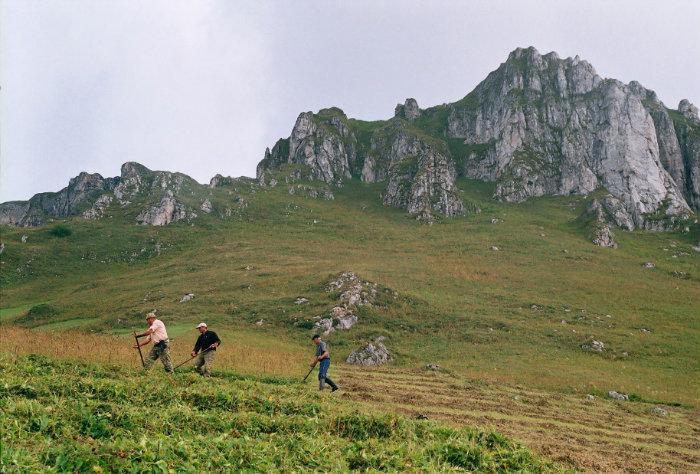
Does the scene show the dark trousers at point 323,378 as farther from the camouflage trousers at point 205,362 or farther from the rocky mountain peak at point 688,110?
the rocky mountain peak at point 688,110

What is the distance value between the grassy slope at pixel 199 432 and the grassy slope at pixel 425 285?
2223 cm

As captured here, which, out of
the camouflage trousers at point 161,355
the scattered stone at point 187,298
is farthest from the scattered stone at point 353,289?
the camouflage trousers at point 161,355

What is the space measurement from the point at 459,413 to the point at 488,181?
16678 centimetres

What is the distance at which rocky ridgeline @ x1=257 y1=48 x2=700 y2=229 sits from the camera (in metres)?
147

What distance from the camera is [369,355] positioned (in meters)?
37.8

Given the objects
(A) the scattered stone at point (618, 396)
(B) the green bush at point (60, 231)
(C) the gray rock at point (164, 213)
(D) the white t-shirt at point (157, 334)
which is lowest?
(A) the scattered stone at point (618, 396)

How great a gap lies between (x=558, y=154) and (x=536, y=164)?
11.2 metres

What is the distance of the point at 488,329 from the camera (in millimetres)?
47531

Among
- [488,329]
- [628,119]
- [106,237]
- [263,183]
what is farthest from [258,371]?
[628,119]

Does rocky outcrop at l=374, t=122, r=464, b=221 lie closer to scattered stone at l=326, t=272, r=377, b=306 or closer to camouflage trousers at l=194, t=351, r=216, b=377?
scattered stone at l=326, t=272, r=377, b=306

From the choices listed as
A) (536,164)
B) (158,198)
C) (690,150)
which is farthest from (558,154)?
(158,198)

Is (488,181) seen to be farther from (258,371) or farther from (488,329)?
(258,371)

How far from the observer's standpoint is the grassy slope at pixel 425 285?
41.0 m

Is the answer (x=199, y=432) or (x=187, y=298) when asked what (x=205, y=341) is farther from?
(x=187, y=298)
